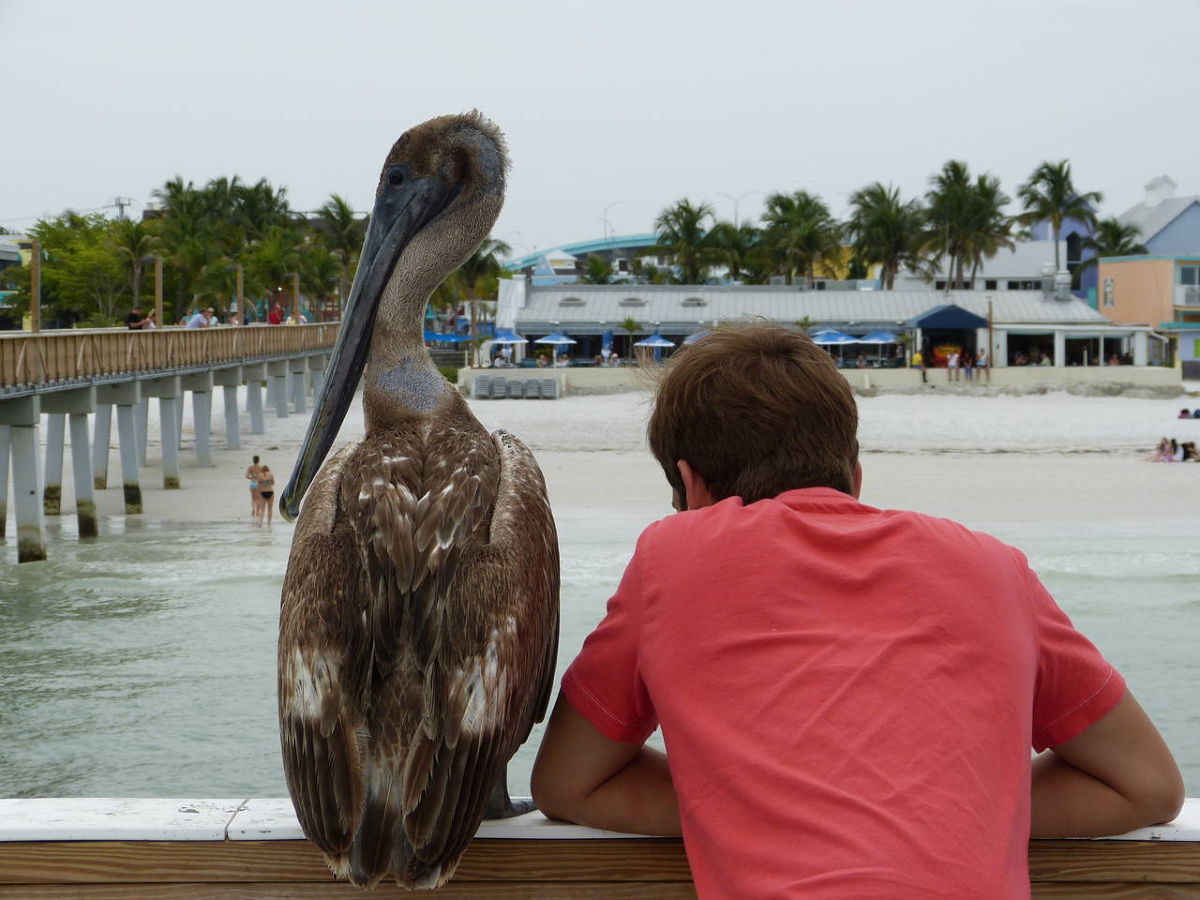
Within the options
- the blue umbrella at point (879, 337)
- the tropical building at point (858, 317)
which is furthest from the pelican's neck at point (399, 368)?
the tropical building at point (858, 317)

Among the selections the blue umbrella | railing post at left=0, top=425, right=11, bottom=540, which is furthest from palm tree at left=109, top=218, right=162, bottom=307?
railing post at left=0, top=425, right=11, bottom=540

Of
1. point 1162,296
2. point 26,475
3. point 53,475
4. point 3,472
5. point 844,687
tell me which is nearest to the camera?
point 844,687

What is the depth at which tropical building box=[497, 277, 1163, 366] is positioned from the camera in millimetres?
48906

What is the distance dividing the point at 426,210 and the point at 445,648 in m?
1.60

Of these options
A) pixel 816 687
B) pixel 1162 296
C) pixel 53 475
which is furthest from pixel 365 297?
pixel 1162 296

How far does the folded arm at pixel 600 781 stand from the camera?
69.6 inches

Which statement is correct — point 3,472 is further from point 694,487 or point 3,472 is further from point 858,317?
point 858,317

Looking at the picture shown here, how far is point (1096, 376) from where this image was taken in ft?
141

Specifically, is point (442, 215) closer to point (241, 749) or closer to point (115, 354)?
point (241, 749)

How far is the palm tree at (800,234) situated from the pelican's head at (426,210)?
57953mm

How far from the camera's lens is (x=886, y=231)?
58594 millimetres

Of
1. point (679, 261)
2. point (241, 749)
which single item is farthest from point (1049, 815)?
point (679, 261)

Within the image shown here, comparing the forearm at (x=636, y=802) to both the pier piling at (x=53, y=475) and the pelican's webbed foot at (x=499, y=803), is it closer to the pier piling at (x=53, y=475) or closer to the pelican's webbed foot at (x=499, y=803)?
the pelican's webbed foot at (x=499, y=803)

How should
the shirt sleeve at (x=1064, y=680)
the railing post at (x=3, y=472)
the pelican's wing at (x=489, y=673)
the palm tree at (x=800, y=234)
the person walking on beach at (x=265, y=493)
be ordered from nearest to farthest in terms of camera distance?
the shirt sleeve at (x=1064, y=680) → the pelican's wing at (x=489, y=673) → the railing post at (x=3, y=472) → the person walking on beach at (x=265, y=493) → the palm tree at (x=800, y=234)
